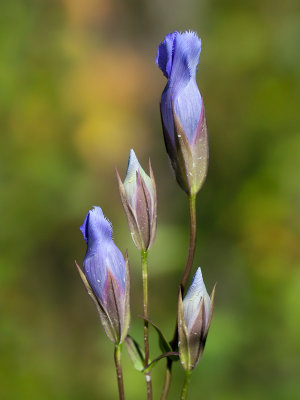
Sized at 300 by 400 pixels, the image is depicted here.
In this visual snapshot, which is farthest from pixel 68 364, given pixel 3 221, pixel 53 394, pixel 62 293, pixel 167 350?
pixel 167 350

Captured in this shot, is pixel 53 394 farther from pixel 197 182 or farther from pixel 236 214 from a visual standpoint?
pixel 197 182

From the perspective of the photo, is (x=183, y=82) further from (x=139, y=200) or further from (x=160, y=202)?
(x=160, y=202)

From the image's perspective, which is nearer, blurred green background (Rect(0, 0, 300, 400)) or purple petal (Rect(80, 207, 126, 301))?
purple petal (Rect(80, 207, 126, 301))

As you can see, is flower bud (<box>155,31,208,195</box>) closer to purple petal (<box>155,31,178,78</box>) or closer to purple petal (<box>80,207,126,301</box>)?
purple petal (<box>155,31,178,78</box>)

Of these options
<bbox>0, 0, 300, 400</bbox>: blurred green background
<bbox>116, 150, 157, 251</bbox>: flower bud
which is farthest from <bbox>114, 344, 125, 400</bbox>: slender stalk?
<bbox>0, 0, 300, 400</bbox>: blurred green background

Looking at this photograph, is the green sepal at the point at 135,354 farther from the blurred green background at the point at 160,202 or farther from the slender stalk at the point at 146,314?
the blurred green background at the point at 160,202
